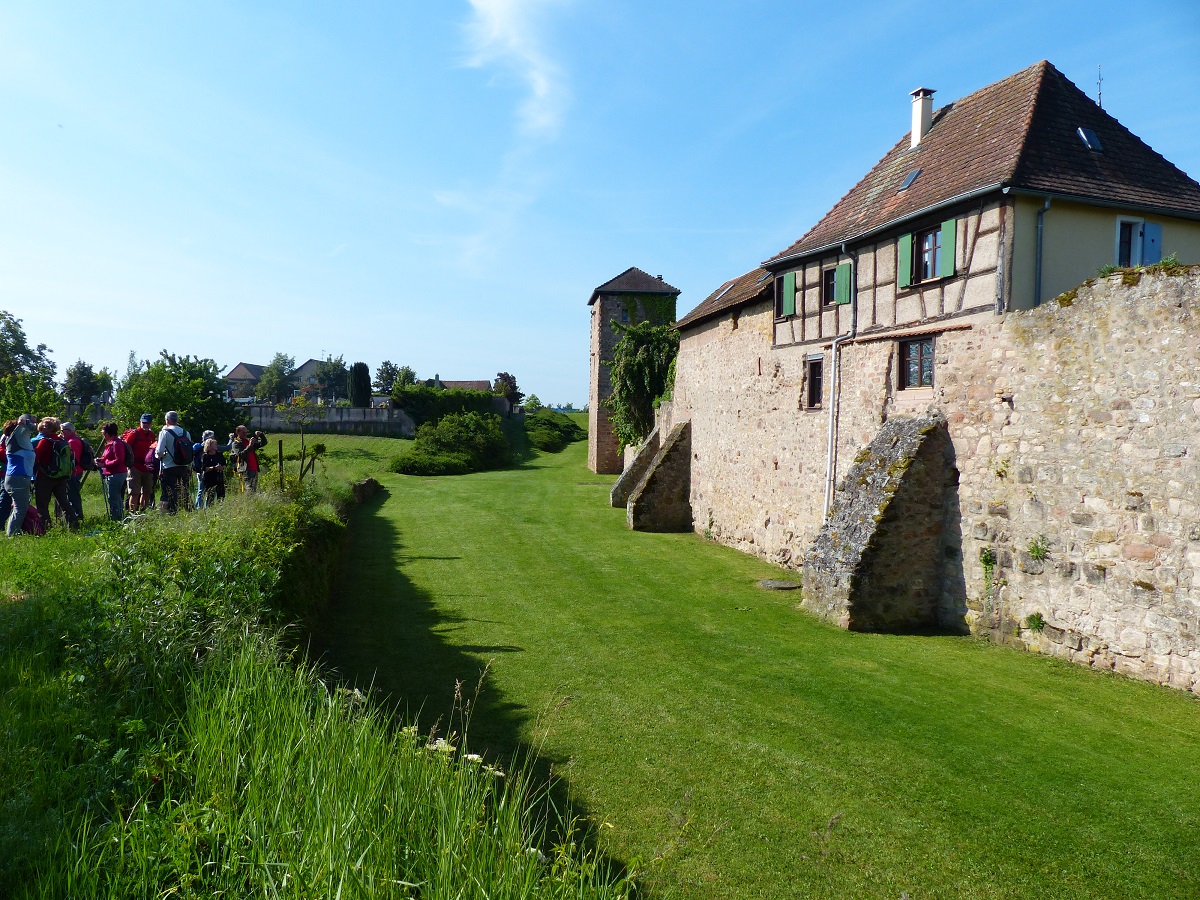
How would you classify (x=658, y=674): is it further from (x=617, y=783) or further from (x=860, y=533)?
(x=860, y=533)

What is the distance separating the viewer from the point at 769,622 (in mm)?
11656

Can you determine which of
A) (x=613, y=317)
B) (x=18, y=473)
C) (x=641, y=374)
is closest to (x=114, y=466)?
(x=18, y=473)

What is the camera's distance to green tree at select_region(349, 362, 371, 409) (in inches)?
2088

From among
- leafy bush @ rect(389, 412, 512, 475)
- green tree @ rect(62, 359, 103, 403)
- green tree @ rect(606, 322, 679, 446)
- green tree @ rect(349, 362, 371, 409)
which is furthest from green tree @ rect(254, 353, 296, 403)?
green tree @ rect(606, 322, 679, 446)

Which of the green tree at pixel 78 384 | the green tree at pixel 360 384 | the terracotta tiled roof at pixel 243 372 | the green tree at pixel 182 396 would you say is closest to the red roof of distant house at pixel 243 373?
the terracotta tiled roof at pixel 243 372

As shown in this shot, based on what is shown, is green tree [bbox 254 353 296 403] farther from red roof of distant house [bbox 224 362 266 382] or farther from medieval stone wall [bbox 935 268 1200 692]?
medieval stone wall [bbox 935 268 1200 692]

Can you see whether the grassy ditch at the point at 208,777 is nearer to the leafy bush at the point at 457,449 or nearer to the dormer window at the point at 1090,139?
Result: the dormer window at the point at 1090,139

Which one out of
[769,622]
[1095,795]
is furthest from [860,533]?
[1095,795]

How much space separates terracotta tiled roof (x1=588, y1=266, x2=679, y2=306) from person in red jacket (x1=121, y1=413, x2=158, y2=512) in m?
24.0

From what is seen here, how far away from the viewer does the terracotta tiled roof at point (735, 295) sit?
667 inches

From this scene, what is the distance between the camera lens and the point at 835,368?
1404 cm

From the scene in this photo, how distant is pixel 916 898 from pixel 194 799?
4.35 meters

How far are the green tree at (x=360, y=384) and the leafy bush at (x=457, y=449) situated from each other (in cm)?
1388

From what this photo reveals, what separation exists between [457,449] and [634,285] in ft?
40.5
